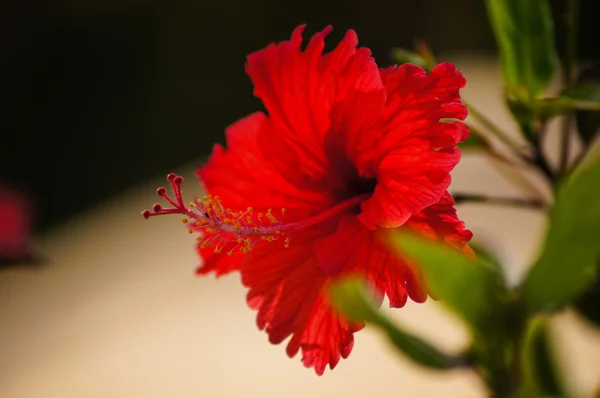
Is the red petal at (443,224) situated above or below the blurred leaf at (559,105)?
above

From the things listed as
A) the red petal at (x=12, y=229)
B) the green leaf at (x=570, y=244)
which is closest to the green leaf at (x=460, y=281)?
the green leaf at (x=570, y=244)

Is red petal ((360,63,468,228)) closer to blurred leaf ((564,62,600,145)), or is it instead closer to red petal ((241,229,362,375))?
red petal ((241,229,362,375))

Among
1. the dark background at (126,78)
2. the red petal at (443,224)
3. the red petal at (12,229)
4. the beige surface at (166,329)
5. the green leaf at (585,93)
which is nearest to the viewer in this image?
the red petal at (443,224)

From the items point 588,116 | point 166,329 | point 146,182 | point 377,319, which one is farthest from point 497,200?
point 146,182

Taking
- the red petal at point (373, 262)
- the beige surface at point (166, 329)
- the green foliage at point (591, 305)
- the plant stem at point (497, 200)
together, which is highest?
the red petal at point (373, 262)

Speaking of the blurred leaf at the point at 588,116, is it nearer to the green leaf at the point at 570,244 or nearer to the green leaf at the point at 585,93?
the green leaf at the point at 585,93

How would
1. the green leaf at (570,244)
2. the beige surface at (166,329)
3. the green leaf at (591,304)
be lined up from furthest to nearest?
A: the beige surface at (166,329) < the green leaf at (591,304) < the green leaf at (570,244)

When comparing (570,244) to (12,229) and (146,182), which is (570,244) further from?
(146,182)

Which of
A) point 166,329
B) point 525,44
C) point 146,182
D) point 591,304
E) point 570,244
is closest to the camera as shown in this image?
Answer: point 570,244
